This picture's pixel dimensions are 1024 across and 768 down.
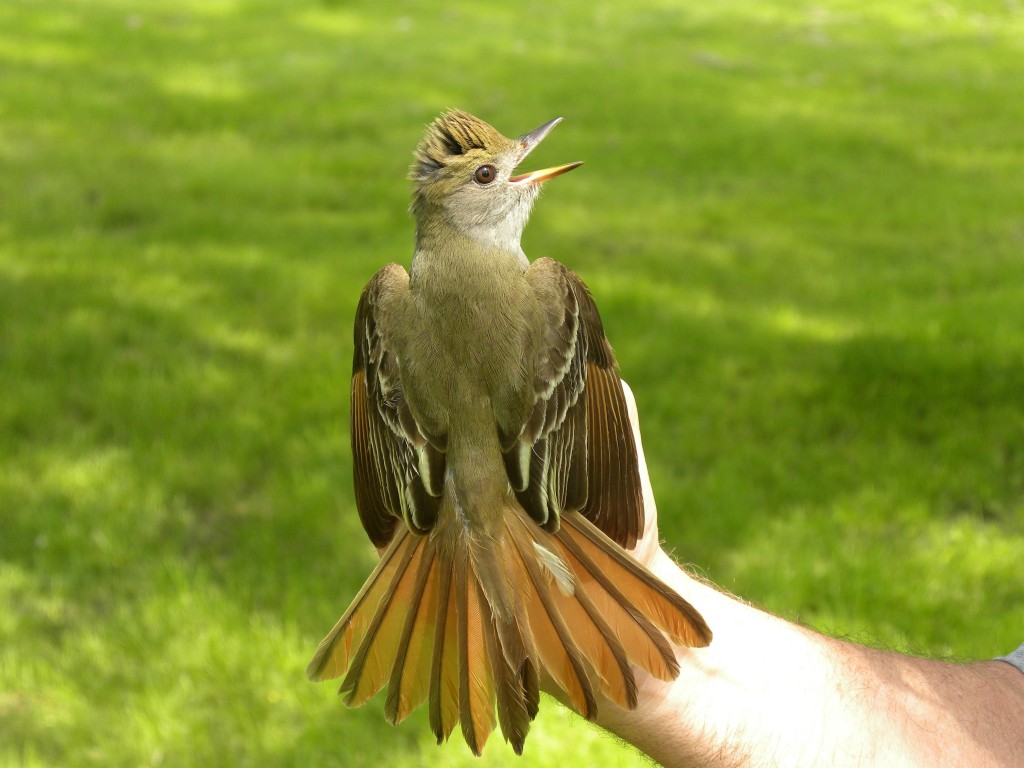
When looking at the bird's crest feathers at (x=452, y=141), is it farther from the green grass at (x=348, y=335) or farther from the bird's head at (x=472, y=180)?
the green grass at (x=348, y=335)

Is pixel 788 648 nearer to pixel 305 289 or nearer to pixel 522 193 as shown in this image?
pixel 522 193

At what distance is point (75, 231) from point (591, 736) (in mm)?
5514

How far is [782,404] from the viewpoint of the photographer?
249 inches

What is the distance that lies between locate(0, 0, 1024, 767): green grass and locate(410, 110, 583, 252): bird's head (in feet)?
6.39

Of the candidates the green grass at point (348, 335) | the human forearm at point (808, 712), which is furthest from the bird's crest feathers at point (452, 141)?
the green grass at point (348, 335)

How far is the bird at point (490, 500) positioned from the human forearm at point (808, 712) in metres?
0.28

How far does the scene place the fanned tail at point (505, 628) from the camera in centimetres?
284

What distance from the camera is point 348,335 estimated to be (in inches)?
270

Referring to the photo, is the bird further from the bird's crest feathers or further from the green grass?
the green grass

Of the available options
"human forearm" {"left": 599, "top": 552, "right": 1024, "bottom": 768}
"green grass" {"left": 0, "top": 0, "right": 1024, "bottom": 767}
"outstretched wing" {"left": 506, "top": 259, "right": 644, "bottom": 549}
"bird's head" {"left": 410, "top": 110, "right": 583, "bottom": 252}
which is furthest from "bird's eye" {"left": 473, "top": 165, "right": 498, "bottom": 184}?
"green grass" {"left": 0, "top": 0, "right": 1024, "bottom": 767}

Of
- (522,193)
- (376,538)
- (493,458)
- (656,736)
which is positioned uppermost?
(522,193)

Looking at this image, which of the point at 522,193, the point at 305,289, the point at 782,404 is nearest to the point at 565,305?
the point at 522,193

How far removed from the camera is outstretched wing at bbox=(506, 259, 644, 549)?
3123 millimetres

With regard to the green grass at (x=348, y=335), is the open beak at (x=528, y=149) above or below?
above
